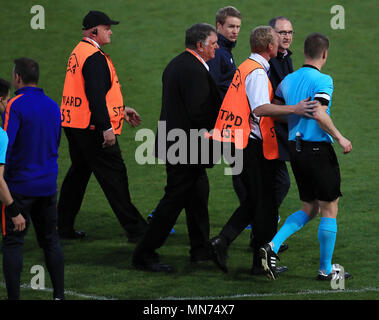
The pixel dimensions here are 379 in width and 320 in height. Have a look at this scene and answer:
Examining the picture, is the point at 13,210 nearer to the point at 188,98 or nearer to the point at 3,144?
the point at 3,144

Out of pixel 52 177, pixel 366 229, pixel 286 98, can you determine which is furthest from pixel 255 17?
pixel 52 177

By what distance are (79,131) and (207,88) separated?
1559 millimetres

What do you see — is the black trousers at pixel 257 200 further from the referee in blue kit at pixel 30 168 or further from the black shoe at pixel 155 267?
the referee in blue kit at pixel 30 168

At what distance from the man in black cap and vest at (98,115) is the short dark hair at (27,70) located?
72.1 inches

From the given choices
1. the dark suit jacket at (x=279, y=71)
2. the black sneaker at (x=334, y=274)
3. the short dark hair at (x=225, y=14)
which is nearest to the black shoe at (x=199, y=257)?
the black sneaker at (x=334, y=274)

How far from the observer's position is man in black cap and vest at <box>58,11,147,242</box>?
7.98 m

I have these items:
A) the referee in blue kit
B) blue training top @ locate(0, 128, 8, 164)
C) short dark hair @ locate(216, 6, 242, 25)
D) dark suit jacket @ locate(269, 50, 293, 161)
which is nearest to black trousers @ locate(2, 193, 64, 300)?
the referee in blue kit

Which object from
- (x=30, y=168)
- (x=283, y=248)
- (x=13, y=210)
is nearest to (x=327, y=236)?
(x=283, y=248)

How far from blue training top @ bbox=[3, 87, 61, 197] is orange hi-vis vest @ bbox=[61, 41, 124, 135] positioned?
1.91 meters

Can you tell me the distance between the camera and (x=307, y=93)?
685 centimetres

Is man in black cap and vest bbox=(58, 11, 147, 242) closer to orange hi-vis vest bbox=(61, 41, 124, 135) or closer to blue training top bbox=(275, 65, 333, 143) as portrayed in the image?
orange hi-vis vest bbox=(61, 41, 124, 135)

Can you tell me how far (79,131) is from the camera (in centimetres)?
816

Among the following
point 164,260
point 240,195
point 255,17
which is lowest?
point 164,260
